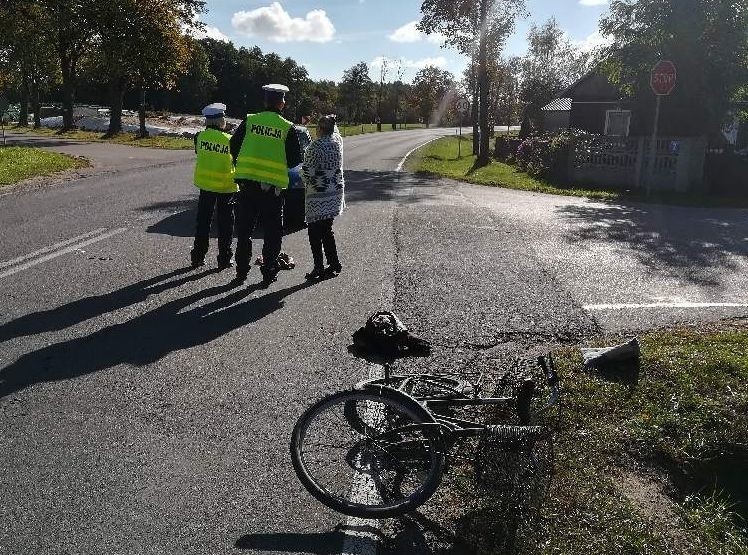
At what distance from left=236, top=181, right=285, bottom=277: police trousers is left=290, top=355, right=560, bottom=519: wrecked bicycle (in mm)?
4143

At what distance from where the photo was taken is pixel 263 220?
8.01m

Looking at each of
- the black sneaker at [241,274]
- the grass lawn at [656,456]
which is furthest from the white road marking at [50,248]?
the grass lawn at [656,456]

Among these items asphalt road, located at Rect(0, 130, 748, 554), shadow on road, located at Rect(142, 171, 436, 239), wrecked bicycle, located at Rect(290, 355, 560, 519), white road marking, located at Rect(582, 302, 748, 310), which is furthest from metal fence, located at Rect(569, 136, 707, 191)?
wrecked bicycle, located at Rect(290, 355, 560, 519)

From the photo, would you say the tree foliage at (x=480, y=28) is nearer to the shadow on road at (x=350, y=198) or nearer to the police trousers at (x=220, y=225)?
the shadow on road at (x=350, y=198)

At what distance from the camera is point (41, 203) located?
13.7 m

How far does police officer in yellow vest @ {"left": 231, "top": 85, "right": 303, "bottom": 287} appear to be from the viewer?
24.6 feet

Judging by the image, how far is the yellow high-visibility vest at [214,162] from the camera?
27.5 feet

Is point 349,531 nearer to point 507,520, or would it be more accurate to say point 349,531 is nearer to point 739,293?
point 507,520

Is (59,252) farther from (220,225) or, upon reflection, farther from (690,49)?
(690,49)

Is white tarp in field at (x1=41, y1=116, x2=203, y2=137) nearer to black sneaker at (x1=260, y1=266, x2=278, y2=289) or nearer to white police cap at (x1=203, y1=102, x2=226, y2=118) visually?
white police cap at (x1=203, y1=102, x2=226, y2=118)

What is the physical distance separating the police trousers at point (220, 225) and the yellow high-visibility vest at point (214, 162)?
0.53 feet

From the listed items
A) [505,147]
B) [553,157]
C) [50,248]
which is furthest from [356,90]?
[50,248]

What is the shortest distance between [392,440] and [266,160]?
459cm

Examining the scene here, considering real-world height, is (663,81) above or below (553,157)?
above
